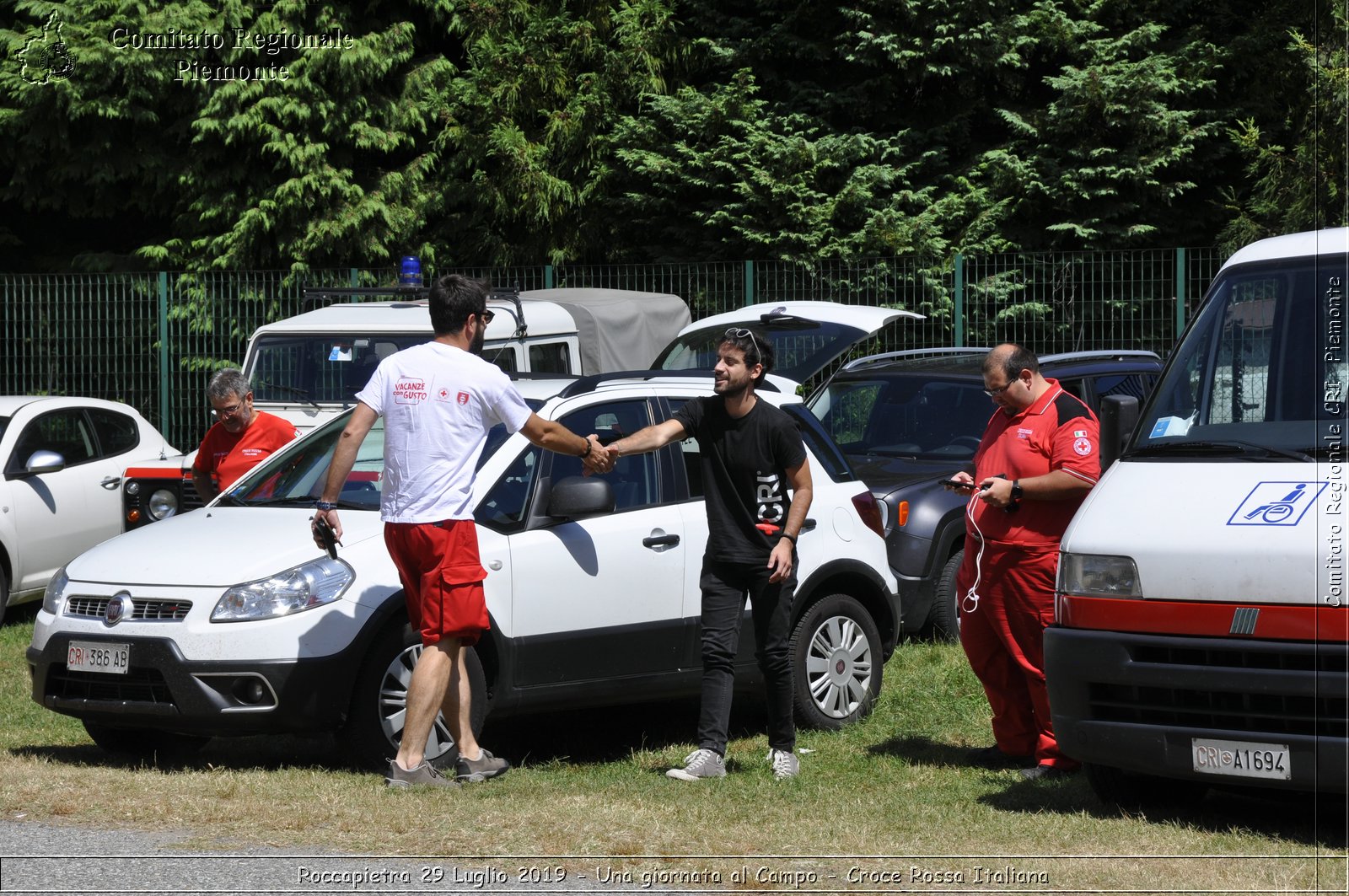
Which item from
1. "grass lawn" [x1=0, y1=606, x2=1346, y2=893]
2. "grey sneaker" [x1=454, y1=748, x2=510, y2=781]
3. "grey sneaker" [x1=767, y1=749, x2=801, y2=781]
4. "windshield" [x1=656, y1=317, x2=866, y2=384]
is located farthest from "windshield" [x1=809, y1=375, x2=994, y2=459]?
"grey sneaker" [x1=454, y1=748, x2=510, y2=781]

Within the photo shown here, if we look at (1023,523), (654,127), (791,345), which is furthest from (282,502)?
(654,127)

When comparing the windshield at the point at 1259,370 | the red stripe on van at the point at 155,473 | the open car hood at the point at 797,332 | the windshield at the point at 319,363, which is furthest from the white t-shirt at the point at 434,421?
the red stripe on van at the point at 155,473

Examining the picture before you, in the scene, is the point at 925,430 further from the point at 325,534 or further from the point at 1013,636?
the point at 325,534

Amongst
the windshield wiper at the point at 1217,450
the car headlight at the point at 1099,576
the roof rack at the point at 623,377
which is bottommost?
the car headlight at the point at 1099,576

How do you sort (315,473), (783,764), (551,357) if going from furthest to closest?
(551,357) → (315,473) → (783,764)

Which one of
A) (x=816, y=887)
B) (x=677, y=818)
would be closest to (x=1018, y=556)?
(x=677, y=818)

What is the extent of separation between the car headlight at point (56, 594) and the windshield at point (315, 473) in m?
0.87

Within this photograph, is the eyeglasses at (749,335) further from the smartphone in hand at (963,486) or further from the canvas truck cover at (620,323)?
the canvas truck cover at (620,323)

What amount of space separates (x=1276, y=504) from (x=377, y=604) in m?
3.58

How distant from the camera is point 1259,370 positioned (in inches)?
248

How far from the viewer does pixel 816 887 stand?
4.96 m

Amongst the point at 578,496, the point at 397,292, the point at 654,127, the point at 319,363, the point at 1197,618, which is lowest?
the point at 1197,618

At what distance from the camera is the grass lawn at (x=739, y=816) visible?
16.9 ft

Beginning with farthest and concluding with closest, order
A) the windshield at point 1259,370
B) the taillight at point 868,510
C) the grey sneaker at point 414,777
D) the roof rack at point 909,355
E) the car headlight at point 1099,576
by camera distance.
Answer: the roof rack at point 909,355 → the taillight at point 868,510 → the grey sneaker at point 414,777 → the windshield at point 1259,370 → the car headlight at point 1099,576
